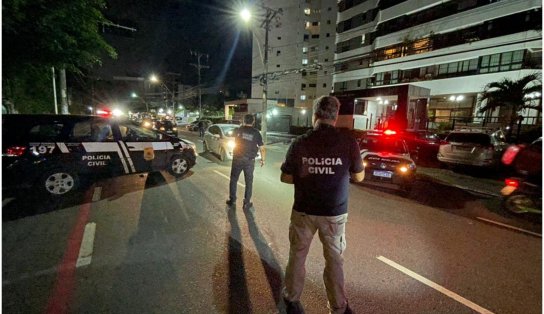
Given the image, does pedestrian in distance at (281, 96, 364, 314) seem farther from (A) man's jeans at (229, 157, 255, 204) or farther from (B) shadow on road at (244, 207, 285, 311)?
(A) man's jeans at (229, 157, 255, 204)

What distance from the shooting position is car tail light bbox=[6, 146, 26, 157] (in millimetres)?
5194

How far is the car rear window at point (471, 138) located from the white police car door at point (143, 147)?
391 inches

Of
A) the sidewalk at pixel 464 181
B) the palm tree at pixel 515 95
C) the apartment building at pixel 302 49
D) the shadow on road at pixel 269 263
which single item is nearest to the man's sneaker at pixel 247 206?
the shadow on road at pixel 269 263

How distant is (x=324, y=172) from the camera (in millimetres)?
2428

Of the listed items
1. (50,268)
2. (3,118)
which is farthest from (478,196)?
(3,118)

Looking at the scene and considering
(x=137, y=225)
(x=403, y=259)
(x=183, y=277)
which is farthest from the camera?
(x=137, y=225)

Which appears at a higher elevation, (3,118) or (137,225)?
(3,118)

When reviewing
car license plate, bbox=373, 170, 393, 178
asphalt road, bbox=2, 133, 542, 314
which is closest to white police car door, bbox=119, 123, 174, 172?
asphalt road, bbox=2, 133, 542, 314

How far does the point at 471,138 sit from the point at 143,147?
10752 millimetres

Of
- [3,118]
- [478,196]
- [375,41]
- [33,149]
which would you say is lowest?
[478,196]

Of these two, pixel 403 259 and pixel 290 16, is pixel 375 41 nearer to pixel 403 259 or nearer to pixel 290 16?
pixel 290 16

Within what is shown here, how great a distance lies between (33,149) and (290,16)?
59578 mm

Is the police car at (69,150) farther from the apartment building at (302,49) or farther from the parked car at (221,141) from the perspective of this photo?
the apartment building at (302,49)

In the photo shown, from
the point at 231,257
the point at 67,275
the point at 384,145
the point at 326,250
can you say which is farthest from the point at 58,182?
the point at 384,145
